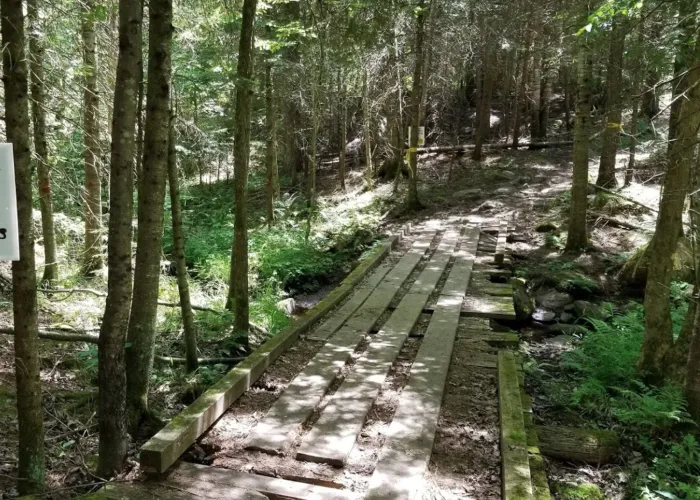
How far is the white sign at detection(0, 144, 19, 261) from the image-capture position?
8.80 ft

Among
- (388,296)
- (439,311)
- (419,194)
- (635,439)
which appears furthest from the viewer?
(419,194)

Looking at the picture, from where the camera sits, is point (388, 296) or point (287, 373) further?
point (388, 296)

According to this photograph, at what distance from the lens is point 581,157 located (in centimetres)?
1130

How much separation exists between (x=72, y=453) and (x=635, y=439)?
532 cm

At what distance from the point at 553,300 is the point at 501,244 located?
224cm

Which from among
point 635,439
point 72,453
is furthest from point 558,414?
point 72,453

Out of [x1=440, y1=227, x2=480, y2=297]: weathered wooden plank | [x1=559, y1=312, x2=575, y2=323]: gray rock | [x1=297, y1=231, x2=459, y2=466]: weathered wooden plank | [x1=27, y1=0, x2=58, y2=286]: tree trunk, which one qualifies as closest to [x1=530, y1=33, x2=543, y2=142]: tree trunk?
[x1=440, y1=227, x2=480, y2=297]: weathered wooden plank

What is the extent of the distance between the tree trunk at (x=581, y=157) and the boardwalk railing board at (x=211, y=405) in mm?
7262

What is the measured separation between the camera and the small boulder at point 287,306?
9.76 meters

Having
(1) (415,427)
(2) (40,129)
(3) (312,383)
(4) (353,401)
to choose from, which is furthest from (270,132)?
(1) (415,427)

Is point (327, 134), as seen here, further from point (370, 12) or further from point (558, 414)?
point (558, 414)

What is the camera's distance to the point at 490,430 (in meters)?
4.25

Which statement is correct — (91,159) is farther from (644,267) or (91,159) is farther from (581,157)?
(644,267)

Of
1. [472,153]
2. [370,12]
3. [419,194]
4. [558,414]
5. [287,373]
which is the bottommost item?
[558,414]
